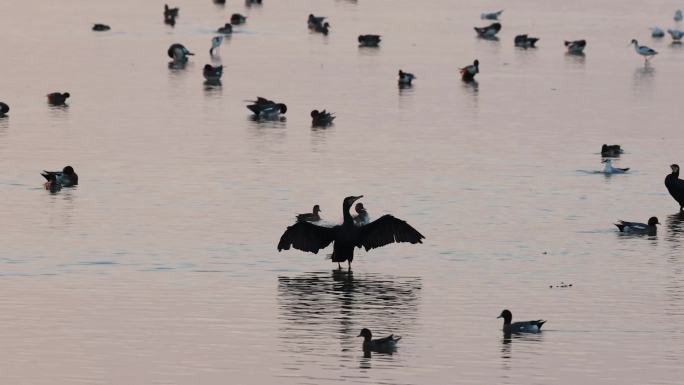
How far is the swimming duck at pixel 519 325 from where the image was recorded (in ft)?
94.6

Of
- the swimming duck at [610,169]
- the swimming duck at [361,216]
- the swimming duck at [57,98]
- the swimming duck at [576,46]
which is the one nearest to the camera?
the swimming duck at [361,216]

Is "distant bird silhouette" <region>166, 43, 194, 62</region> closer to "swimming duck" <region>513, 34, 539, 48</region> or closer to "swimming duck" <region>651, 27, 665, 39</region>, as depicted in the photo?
"swimming duck" <region>513, 34, 539, 48</region>

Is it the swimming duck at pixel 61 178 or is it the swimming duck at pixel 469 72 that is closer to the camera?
the swimming duck at pixel 61 178

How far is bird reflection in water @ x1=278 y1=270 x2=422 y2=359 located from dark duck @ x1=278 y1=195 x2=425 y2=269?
52 cm

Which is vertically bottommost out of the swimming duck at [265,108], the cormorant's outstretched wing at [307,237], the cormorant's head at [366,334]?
the cormorant's head at [366,334]

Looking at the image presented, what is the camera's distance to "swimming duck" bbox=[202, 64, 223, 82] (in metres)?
71.2

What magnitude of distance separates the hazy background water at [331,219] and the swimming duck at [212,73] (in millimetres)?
1239

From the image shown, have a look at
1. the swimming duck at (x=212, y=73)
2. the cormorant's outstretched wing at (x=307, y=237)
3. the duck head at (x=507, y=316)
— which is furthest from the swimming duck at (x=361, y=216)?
the swimming duck at (x=212, y=73)

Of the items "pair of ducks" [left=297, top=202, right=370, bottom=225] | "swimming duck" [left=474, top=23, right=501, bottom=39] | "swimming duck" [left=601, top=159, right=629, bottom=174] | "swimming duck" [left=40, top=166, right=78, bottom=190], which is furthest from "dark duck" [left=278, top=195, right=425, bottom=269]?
"swimming duck" [left=474, top=23, right=501, bottom=39]

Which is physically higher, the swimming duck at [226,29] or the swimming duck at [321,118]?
the swimming duck at [226,29]

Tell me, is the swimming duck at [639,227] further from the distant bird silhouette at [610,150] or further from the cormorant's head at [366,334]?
the cormorant's head at [366,334]

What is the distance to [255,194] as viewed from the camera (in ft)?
144

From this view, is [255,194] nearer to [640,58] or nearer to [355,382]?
[355,382]

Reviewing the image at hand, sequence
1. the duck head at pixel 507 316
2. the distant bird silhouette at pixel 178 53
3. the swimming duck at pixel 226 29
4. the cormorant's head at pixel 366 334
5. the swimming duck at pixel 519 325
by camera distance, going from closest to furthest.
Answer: the cormorant's head at pixel 366 334 → the swimming duck at pixel 519 325 → the duck head at pixel 507 316 → the distant bird silhouette at pixel 178 53 → the swimming duck at pixel 226 29
